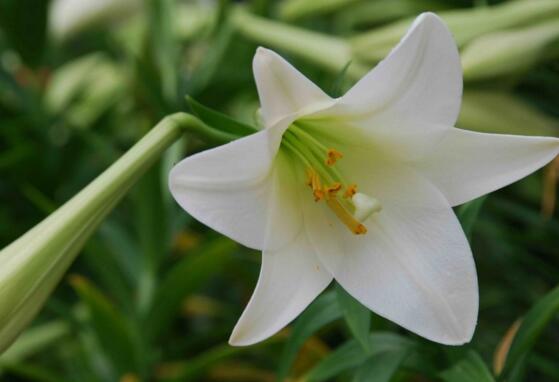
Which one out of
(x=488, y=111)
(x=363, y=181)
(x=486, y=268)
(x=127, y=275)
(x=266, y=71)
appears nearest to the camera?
(x=266, y=71)

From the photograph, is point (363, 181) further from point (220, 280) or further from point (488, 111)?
point (220, 280)

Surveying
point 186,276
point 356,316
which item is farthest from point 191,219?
point 356,316

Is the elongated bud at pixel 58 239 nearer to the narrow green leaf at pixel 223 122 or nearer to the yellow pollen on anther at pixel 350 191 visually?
the narrow green leaf at pixel 223 122

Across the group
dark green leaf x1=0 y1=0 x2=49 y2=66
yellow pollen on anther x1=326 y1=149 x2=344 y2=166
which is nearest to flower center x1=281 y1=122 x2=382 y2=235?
yellow pollen on anther x1=326 y1=149 x2=344 y2=166

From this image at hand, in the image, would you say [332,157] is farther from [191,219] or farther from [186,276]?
[191,219]

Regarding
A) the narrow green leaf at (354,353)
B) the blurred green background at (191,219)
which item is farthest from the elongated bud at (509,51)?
the narrow green leaf at (354,353)

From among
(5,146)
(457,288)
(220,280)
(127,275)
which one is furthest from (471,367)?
(5,146)
